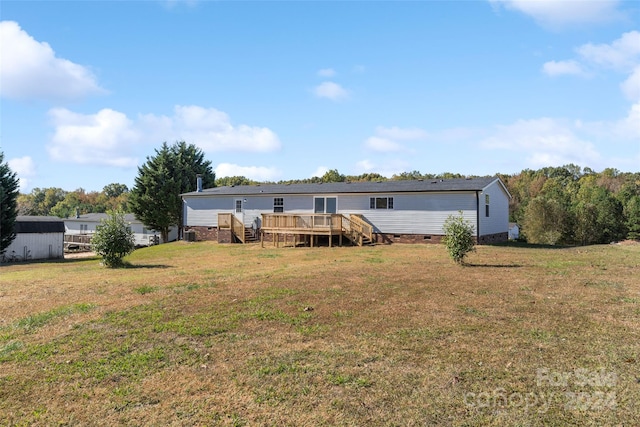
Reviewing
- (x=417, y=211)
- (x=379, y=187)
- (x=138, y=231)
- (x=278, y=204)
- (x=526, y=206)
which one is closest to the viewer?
(x=417, y=211)

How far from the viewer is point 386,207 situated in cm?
2339

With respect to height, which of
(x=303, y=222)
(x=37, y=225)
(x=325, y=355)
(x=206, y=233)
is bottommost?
(x=325, y=355)

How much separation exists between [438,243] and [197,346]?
18.3 metres

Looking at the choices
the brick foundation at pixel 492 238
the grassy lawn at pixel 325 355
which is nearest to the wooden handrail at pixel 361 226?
the brick foundation at pixel 492 238

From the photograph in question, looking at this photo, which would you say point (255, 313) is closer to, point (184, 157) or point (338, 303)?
point (338, 303)

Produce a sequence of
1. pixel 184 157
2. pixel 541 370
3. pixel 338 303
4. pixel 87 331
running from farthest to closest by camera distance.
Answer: pixel 184 157 → pixel 338 303 → pixel 87 331 → pixel 541 370

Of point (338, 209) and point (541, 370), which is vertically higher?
point (338, 209)

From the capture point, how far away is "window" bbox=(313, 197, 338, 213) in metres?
25.1

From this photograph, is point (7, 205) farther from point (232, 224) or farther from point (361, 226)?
point (361, 226)

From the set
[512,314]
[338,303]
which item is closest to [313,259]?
[338,303]

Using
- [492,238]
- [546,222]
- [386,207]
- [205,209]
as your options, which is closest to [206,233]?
[205,209]

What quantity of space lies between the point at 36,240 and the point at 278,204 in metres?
18.6

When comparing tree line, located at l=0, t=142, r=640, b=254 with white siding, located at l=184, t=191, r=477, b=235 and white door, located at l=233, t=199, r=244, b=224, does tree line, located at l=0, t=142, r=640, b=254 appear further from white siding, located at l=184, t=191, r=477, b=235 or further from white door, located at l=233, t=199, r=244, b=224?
white siding, located at l=184, t=191, r=477, b=235

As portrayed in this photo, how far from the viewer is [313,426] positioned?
11.2 feet
